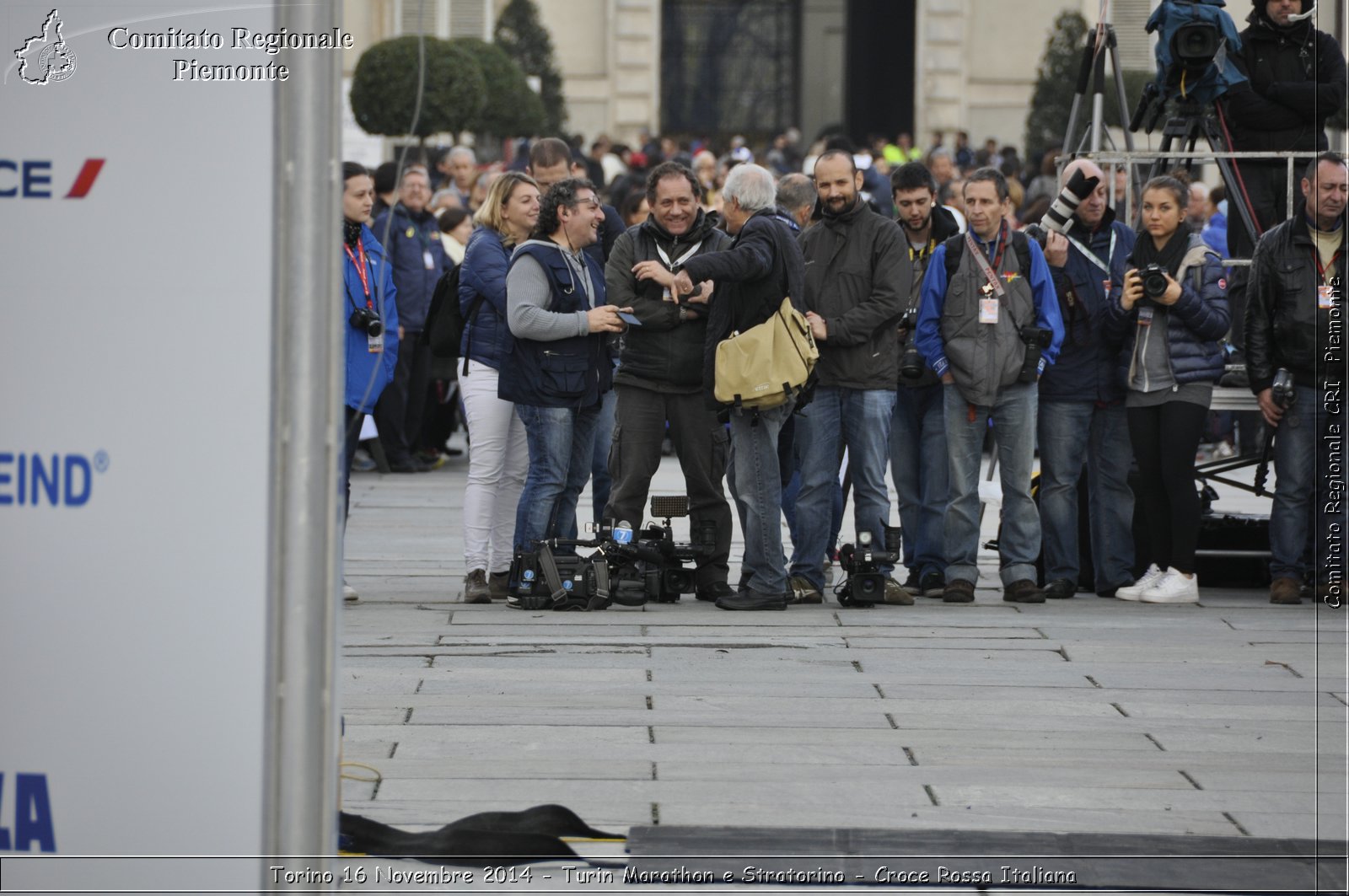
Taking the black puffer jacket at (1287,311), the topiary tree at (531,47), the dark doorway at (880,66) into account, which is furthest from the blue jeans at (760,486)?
the dark doorway at (880,66)

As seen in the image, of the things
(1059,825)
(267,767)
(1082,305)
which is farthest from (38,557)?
(1082,305)

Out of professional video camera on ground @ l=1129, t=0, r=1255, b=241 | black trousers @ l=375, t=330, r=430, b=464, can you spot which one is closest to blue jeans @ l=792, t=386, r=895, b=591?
professional video camera on ground @ l=1129, t=0, r=1255, b=241

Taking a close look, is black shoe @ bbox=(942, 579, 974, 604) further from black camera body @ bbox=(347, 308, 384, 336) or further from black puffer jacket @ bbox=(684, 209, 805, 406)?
black camera body @ bbox=(347, 308, 384, 336)

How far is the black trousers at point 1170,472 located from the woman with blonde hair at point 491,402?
2.86m

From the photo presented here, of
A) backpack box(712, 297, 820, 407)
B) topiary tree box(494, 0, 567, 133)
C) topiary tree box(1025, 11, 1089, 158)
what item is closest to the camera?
backpack box(712, 297, 820, 407)

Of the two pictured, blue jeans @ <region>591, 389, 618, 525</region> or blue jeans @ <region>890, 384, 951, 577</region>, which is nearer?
blue jeans @ <region>890, 384, 951, 577</region>

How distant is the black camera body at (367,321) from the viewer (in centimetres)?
825

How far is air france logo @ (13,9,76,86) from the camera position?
3150 mm

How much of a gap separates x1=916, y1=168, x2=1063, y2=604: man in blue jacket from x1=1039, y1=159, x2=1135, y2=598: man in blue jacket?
8.2 inches

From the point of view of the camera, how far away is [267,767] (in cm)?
315

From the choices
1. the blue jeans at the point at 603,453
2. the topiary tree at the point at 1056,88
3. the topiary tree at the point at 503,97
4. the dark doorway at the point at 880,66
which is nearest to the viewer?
the blue jeans at the point at 603,453

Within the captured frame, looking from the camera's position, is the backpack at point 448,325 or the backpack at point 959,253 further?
the backpack at point 448,325

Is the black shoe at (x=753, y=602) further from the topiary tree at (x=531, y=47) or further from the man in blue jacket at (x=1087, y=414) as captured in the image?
the topiary tree at (x=531, y=47)

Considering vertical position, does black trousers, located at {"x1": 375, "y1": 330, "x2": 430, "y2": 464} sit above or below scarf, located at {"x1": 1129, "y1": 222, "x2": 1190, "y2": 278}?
below
